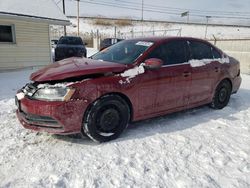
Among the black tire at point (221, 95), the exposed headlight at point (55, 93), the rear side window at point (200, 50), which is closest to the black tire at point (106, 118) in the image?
the exposed headlight at point (55, 93)

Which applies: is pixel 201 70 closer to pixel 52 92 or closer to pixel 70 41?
pixel 52 92

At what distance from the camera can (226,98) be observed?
20.5ft

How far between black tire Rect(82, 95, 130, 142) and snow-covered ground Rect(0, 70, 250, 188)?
0.16 m

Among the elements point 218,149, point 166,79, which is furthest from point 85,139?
point 218,149

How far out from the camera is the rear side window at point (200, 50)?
5.43 m

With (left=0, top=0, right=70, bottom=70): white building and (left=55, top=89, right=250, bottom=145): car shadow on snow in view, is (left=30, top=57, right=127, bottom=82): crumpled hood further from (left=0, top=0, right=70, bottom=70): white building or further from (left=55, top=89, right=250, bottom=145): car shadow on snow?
(left=0, top=0, right=70, bottom=70): white building

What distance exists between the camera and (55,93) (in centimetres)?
377

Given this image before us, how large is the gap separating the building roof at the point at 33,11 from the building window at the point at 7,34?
2.90ft

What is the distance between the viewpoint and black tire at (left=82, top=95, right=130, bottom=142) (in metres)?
3.93

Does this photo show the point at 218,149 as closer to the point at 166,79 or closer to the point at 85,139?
the point at 166,79

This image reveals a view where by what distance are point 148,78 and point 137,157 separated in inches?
55.9

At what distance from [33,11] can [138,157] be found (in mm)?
10758

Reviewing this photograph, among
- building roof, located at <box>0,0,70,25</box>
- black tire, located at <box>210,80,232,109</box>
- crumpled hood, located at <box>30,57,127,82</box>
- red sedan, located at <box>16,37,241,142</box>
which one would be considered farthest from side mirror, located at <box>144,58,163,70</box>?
building roof, located at <box>0,0,70,25</box>

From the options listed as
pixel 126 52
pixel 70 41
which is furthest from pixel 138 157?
pixel 70 41
